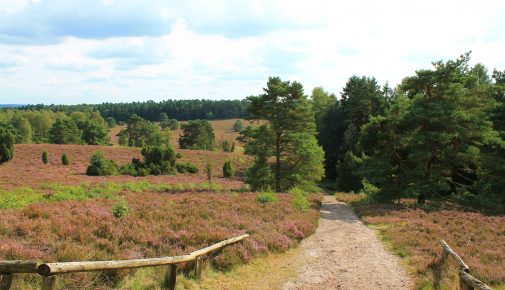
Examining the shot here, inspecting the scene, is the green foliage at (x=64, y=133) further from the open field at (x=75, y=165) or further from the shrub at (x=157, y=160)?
the shrub at (x=157, y=160)

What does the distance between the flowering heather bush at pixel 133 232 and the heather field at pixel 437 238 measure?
4406mm

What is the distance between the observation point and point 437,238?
1608 cm

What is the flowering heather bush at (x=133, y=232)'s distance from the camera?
9.76m

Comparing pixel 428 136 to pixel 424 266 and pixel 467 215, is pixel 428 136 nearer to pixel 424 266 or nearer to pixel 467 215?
pixel 467 215

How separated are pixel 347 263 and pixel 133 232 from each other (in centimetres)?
728

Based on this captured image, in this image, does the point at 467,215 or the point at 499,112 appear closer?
the point at 467,215

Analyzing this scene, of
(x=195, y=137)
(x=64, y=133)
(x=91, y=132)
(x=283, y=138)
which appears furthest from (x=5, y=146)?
(x=91, y=132)

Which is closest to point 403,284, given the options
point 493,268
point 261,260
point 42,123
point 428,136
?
point 493,268

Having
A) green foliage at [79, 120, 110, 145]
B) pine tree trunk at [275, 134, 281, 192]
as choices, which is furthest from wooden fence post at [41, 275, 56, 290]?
green foliage at [79, 120, 110, 145]

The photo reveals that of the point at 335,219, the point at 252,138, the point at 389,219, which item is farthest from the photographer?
the point at 252,138

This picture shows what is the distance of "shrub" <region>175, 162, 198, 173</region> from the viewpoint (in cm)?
5350

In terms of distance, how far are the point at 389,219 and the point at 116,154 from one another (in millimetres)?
49466

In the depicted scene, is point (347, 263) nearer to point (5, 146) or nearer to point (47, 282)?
point (47, 282)

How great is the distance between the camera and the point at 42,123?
124m
